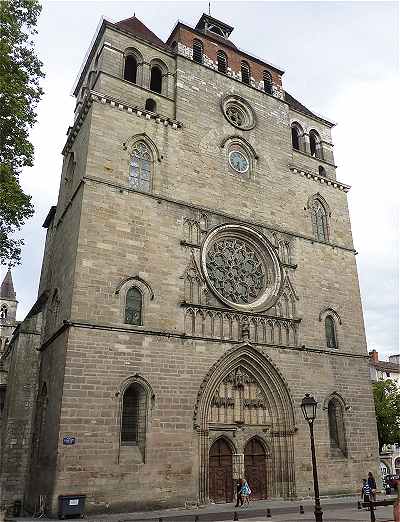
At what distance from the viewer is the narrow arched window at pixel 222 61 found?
2399 cm

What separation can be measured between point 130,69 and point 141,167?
5647mm

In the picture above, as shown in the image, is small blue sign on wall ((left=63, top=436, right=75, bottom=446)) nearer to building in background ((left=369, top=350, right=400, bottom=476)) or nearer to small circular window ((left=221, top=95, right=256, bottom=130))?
small circular window ((left=221, top=95, right=256, bottom=130))

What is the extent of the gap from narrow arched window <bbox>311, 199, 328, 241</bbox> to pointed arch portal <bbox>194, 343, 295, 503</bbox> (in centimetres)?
791

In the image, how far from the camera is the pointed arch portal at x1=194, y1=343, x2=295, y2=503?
53.7 feet

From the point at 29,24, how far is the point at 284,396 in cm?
1580

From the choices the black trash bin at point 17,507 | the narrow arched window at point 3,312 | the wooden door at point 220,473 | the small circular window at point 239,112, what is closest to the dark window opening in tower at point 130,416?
the wooden door at point 220,473

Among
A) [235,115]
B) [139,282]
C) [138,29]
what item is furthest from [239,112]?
[139,282]

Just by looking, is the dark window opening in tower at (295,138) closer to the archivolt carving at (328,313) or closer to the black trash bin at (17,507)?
the archivolt carving at (328,313)

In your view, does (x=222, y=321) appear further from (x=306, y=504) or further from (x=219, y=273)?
(x=306, y=504)

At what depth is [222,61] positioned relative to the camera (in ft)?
79.4

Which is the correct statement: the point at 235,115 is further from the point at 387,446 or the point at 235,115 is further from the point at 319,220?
the point at 387,446

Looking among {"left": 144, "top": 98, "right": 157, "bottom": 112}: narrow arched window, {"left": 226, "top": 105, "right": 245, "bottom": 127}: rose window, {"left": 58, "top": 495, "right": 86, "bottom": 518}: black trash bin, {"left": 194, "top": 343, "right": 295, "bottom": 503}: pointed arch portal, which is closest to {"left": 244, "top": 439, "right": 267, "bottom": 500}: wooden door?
{"left": 194, "top": 343, "right": 295, "bottom": 503}: pointed arch portal

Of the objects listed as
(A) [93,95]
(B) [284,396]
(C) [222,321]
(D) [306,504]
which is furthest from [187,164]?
(D) [306,504]

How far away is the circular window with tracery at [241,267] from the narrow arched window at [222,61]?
29.9 feet
